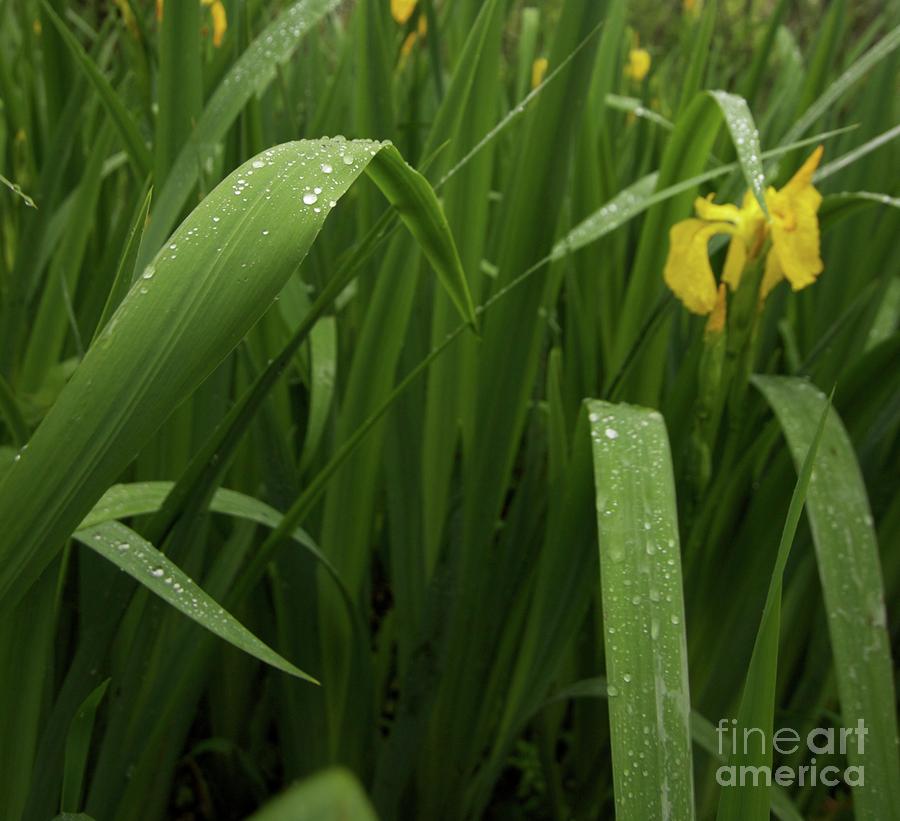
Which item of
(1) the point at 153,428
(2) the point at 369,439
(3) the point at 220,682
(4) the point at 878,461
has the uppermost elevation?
(1) the point at 153,428

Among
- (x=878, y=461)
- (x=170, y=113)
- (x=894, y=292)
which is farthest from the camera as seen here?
(x=894, y=292)

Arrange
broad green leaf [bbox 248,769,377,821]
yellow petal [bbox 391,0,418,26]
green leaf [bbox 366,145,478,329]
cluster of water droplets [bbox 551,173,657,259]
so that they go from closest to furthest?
broad green leaf [bbox 248,769,377,821], green leaf [bbox 366,145,478,329], cluster of water droplets [bbox 551,173,657,259], yellow petal [bbox 391,0,418,26]

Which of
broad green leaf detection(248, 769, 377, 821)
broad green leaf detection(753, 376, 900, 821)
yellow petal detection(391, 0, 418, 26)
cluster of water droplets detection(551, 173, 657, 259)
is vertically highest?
yellow petal detection(391, 0, 418, 26)

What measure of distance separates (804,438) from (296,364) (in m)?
0.42

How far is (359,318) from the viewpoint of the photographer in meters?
0.80

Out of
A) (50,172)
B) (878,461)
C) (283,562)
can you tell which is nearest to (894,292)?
(878,461)

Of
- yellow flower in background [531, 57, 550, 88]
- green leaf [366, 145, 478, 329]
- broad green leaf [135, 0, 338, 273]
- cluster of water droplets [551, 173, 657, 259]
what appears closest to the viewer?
green leaf [366, 145, 478, 329]

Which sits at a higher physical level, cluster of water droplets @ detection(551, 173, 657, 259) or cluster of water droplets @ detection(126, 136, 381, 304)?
cluster of water droplets @ detection(126, 136, 381, 304)

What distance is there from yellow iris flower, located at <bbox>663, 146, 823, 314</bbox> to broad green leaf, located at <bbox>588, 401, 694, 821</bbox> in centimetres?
17

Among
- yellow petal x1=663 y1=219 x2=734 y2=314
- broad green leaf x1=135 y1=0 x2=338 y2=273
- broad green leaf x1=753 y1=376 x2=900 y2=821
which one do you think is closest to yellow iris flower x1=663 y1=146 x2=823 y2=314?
yellow petal x1=663 y1=219 x2=734 y2=314

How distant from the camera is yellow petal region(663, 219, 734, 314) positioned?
2.28 feet

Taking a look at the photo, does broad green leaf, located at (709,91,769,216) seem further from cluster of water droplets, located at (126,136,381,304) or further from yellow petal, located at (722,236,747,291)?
cluster of water droplets, located at (126,136,381,304)

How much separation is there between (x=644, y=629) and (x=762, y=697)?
0.08 m

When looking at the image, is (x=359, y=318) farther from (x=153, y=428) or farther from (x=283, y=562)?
(x=153, y=428)
